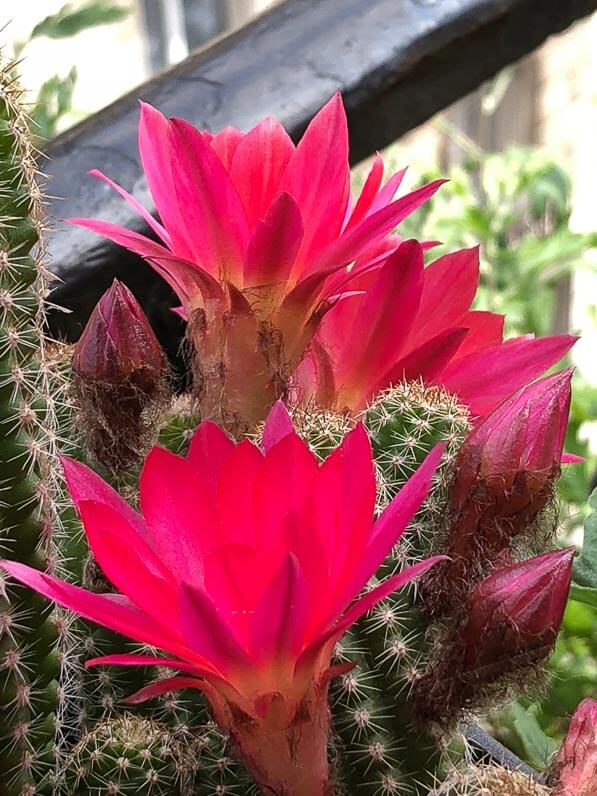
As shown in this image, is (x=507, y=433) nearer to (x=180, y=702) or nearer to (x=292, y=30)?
(x=180, y=702)

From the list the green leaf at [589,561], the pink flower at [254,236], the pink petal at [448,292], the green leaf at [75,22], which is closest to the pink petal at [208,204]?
the pink flower at [254,236]

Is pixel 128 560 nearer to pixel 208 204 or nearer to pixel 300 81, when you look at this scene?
pixel 208 204

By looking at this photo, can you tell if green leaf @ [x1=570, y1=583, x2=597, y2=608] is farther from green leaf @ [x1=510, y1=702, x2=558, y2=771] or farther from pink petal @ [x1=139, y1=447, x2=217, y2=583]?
pink petal @ [x1=139, y1=447, x2=217, y2=583]

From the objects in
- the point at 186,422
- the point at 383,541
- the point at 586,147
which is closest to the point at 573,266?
the point at 186,422

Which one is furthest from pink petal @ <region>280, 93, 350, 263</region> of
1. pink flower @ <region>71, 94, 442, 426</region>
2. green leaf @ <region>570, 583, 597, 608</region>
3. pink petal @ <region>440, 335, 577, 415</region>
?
green leaf @ <region>570, 583, 597, 608</region>

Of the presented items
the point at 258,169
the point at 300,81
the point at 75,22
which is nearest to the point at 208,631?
the point at 258,169

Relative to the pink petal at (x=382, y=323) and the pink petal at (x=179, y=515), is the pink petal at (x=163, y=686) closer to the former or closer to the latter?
the pink petal at (x=179, y=515)
